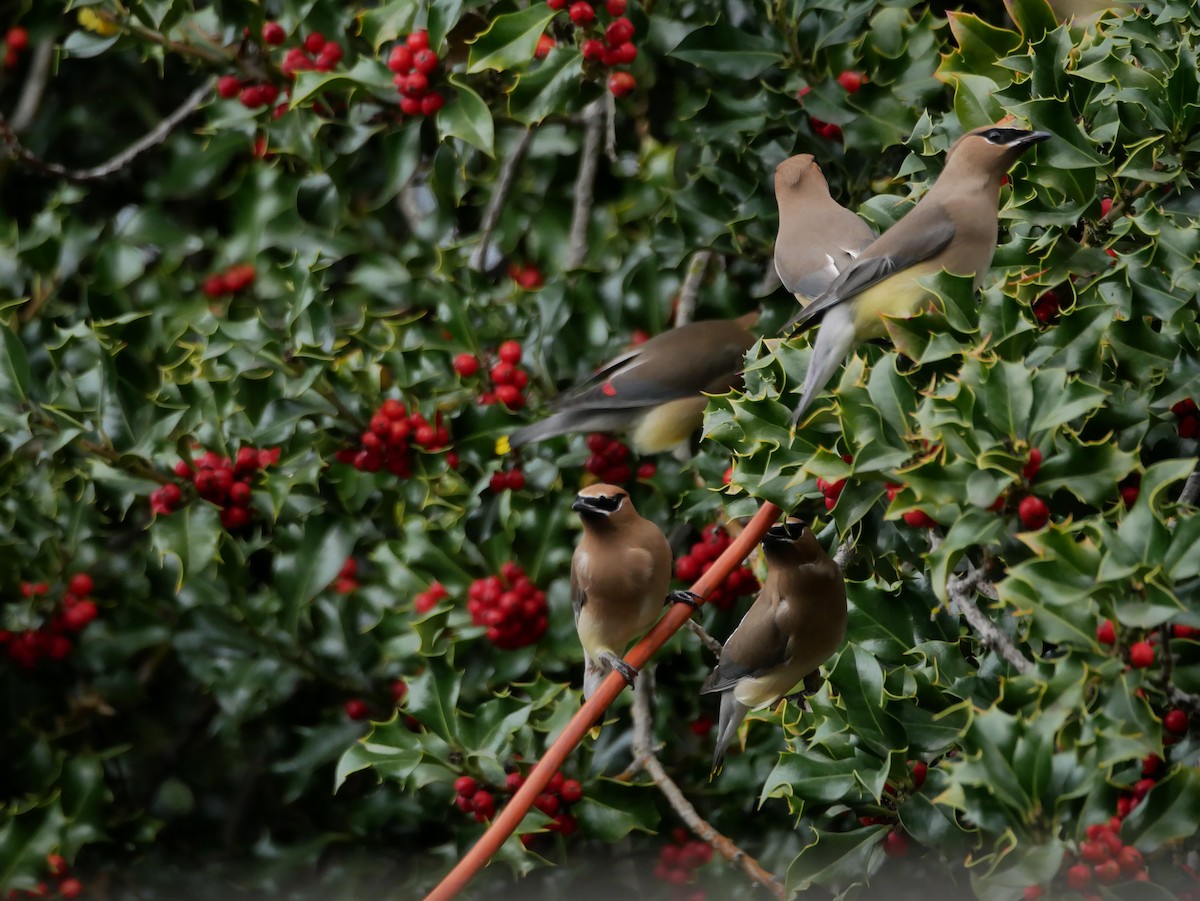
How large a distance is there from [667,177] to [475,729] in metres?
1.37

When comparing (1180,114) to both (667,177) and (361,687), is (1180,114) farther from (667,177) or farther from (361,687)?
(361,687)

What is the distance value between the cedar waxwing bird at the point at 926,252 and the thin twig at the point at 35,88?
2864 mm

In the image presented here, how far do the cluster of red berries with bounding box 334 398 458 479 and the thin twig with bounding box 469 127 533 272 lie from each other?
51 centimetres

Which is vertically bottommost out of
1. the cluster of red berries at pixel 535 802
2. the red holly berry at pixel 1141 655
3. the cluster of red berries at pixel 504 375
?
the cluster of red berries at pixel 535 802

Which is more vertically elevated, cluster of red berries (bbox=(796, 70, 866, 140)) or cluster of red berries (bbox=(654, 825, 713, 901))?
cluster of red berries (bbox=(796, 70, 866, 140))

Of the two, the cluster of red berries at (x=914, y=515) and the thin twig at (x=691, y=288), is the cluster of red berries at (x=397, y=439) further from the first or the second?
the cluster of red berries at (x=914, y=515)

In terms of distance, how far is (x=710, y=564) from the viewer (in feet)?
9.46

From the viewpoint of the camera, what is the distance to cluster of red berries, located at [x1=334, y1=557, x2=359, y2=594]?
336cm

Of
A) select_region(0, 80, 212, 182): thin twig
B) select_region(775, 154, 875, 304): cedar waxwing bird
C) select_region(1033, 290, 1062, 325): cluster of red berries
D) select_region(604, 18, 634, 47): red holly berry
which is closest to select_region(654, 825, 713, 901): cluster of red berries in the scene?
select_region(775, 154, 875, 304): cedar waxwing bird

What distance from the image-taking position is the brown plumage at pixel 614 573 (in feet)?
8.80

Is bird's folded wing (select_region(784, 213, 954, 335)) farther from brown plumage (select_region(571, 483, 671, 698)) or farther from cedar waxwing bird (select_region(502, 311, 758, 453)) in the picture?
cedar waxwing bird (select_region(502, 311, 758, 453))

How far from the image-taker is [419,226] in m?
3.71

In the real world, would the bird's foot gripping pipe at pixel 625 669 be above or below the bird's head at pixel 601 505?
above

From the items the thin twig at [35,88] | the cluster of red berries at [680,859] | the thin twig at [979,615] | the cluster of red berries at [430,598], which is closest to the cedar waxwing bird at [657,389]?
the cluster of red berries at [430,598]
